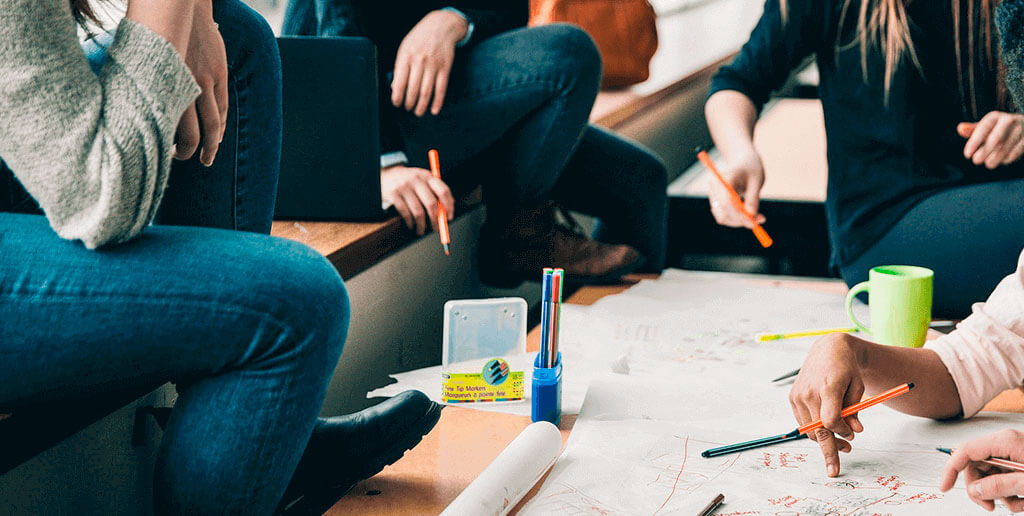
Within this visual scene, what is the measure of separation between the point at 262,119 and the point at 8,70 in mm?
295

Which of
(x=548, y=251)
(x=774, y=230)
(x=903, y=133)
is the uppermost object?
(x=903, y=133)

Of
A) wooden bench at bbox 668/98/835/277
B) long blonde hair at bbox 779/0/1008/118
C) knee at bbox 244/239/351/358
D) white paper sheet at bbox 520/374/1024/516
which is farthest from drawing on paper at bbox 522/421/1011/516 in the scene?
wooden bench at bbox 668/98/835/277

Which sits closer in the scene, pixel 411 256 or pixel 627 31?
pixel 411 256

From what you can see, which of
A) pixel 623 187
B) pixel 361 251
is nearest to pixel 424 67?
pixel 361 251

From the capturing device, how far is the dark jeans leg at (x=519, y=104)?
4.54 ft

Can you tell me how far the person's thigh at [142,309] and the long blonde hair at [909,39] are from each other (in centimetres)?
102

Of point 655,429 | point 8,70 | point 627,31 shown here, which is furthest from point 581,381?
→ point 627,31

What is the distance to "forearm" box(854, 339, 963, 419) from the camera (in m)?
0.85

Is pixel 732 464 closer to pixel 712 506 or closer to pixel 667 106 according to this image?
pixel 712 506

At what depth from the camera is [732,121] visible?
1408 millimetres

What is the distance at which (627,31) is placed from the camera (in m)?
2.69

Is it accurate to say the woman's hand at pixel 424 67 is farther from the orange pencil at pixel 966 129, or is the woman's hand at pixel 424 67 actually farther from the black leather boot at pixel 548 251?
the orange pencil at pixel 966 129

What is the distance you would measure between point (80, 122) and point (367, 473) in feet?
1.27

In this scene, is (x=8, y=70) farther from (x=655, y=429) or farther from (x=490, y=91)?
(x=490, y=91)
